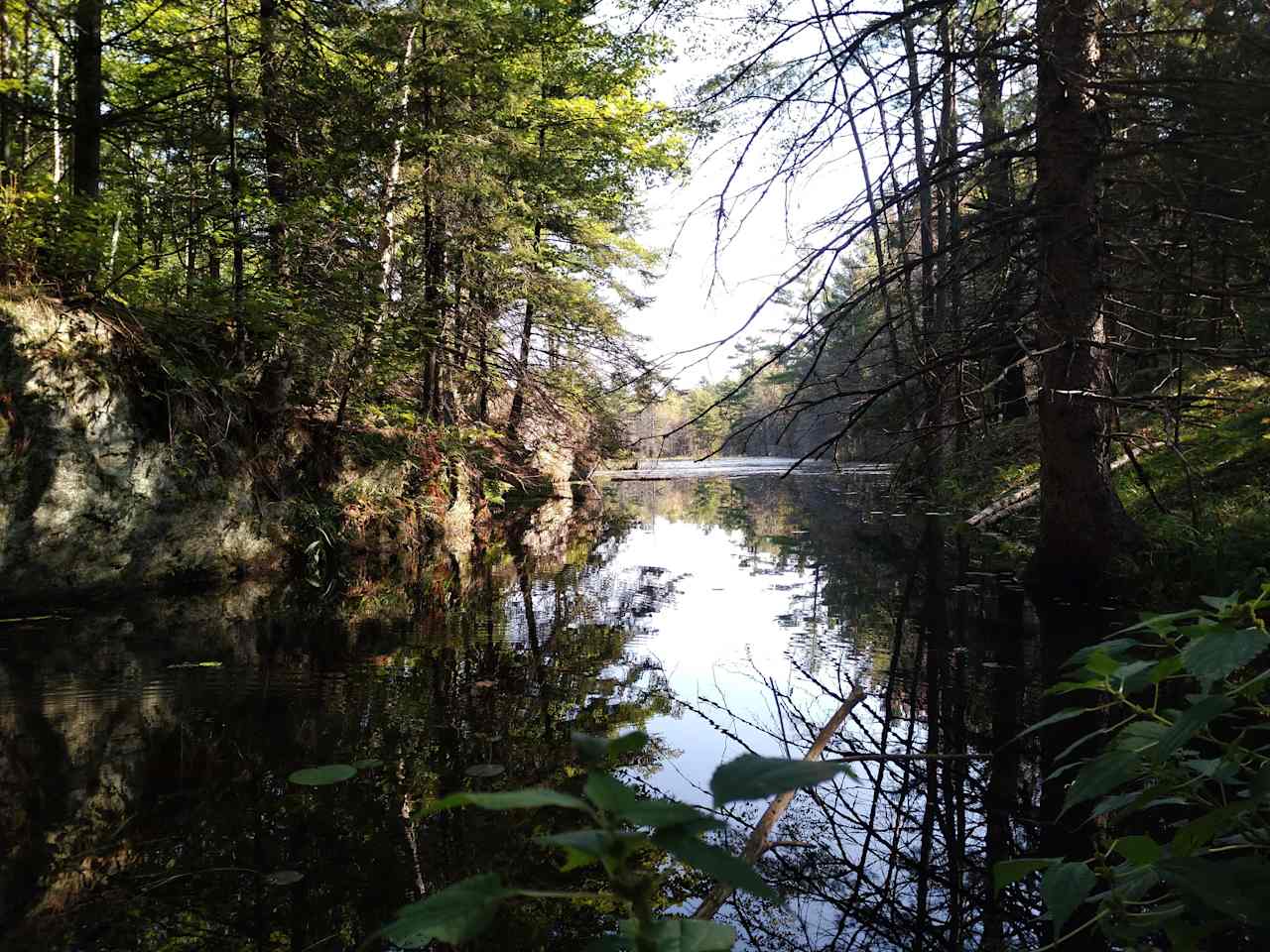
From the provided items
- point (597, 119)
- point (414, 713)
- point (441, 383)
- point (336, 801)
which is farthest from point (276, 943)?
point (597, 119)

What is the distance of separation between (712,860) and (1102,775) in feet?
2.96

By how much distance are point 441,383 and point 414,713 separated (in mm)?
8736

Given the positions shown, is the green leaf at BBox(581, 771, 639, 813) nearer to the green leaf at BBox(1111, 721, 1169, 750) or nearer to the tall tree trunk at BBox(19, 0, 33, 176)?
the green leaf at BBox(1111, 721, 1169, 750)

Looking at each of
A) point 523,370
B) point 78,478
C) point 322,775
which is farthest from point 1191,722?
point 523,370

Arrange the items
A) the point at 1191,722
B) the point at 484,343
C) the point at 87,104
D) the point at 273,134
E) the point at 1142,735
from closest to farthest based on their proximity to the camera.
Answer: the point at 1191,722
the point at 1142,735
the point at 87,104
the point at 273,134
the point at 484,343

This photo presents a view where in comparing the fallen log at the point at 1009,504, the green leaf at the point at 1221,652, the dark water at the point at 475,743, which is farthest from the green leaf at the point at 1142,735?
the fallen log at the point at 1009,504

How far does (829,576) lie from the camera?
25.3ft

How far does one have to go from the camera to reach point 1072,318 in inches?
176

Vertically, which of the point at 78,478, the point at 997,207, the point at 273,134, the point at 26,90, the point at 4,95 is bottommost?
the point at 78,478

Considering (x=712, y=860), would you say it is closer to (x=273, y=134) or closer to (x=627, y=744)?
(x=627, y=744)

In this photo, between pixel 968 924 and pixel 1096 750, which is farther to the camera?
pixel 1096 750

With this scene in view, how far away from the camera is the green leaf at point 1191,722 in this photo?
1.05m

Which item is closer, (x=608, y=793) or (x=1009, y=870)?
(x=608, y=793)

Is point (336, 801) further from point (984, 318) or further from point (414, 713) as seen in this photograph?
point (984, 318)
